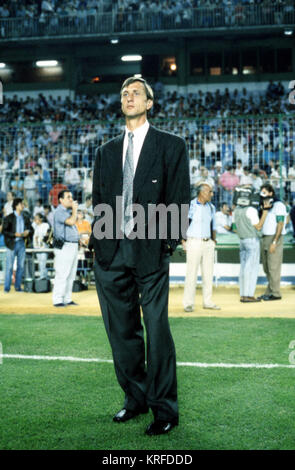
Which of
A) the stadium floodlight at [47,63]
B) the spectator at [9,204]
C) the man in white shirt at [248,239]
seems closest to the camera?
the man in white shirt at [248,239]

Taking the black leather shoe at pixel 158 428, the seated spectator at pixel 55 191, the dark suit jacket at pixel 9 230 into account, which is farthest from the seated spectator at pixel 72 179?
the black leather shoe at pixel 158 428

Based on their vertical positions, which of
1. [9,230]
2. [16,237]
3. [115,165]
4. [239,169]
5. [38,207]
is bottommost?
[16,237]

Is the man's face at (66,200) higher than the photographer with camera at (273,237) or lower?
higher

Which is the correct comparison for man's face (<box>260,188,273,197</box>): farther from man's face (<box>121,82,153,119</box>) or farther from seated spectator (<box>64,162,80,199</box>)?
man's face (<box>121,82,153,119</box>)

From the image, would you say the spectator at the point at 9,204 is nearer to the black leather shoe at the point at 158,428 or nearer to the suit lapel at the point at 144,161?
the suit lapel at the point at 144,161

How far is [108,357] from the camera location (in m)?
6.16

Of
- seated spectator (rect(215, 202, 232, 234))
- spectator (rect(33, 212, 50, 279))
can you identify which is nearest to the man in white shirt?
seated spectator (rect(215, 202, 232, 234))

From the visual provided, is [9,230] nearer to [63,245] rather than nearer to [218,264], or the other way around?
[63,245]

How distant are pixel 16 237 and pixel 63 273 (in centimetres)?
302

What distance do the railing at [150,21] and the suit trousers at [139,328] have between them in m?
28.3

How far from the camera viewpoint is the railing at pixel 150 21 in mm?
29938

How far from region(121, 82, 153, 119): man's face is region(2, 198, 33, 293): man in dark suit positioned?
929 cm

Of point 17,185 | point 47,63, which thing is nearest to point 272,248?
point 17,185

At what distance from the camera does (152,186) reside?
12.8 ft
